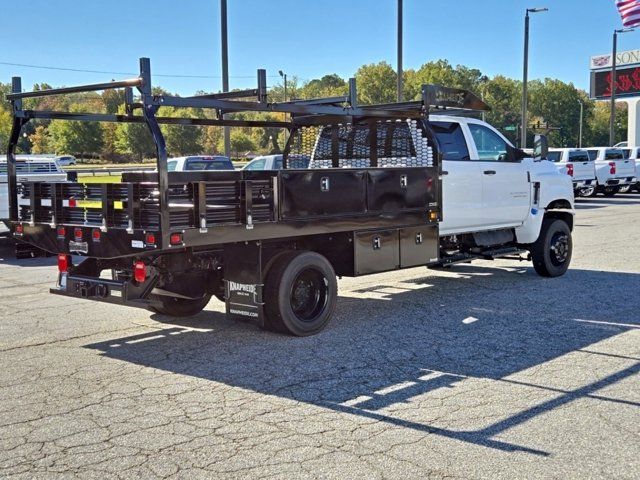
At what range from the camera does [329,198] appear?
809cm

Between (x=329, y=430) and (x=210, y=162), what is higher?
(x=210, y=162)

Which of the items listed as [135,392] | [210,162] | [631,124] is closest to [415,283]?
[135,392]

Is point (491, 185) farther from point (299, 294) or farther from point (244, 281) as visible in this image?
point (244, 281)

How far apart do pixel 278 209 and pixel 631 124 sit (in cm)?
5440

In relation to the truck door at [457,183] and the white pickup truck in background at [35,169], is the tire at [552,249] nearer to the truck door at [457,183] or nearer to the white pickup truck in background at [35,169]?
the truck door at [457,183]

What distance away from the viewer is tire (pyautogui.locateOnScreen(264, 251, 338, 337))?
7.66 m

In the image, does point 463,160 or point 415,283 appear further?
point 415,283

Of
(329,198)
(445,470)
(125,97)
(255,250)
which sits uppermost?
Answer: (125,97)

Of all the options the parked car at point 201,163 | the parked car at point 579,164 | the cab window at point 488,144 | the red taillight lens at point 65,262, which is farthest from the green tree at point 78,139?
the red taillight lens at point 65,262

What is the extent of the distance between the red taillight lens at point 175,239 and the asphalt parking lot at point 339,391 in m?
1.10

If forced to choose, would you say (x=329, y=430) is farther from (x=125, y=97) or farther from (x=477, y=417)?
(x=125, y=97)

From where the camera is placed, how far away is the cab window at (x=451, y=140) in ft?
33.6

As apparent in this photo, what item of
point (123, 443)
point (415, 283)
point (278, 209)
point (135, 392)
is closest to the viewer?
point (123, 443)

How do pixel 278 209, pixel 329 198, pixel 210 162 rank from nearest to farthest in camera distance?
pixel 278 209 < pixel 329 198 < pixel 210 162
